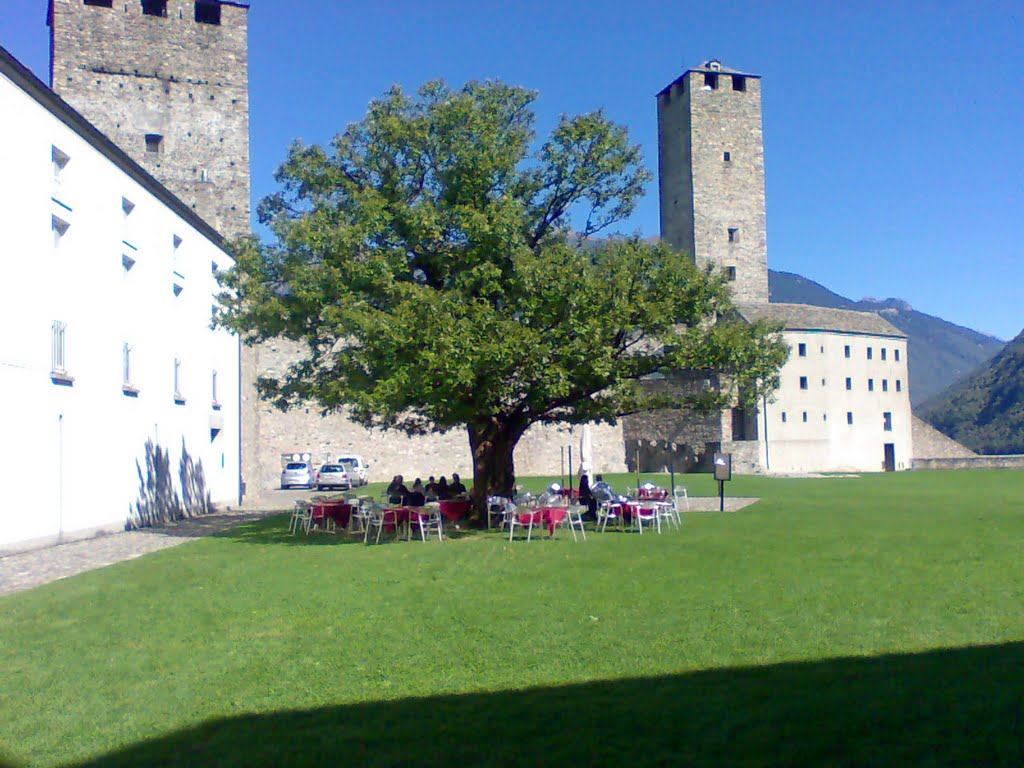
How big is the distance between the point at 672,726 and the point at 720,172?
61.7 metres

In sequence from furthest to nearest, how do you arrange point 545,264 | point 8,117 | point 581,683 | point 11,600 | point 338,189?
point 338,189 < point 545,264 < point 8,117 < point 11,600 < point 581,683

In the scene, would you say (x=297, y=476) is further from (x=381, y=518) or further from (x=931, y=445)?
(x=931, y=445)

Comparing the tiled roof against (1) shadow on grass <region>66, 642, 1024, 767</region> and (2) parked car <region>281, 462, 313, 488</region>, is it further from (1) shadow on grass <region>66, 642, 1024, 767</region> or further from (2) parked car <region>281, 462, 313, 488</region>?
(1) shadow on grass <region>66, 642, 1024, 767</region>

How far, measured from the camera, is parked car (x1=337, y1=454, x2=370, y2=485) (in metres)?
43.8

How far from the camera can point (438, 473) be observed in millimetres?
51625

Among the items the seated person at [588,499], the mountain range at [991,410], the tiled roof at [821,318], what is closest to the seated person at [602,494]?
the seated person at [588,499]

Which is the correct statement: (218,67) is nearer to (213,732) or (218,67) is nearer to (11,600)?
(11,600)

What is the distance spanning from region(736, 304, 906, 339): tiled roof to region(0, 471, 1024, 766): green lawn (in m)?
49.7

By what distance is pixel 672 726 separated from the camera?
5297mm

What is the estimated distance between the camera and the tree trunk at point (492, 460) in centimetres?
2036

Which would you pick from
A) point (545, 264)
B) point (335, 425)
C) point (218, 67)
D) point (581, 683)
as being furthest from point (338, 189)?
point (335, 425)

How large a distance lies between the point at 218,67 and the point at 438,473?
24.2m

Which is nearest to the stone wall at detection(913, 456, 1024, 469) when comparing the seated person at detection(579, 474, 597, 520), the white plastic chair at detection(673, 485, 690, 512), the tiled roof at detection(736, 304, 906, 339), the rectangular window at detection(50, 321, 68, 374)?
the tiled roof at detection(736, 304, 906, 339)

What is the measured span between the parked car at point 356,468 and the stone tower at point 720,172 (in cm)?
2683
